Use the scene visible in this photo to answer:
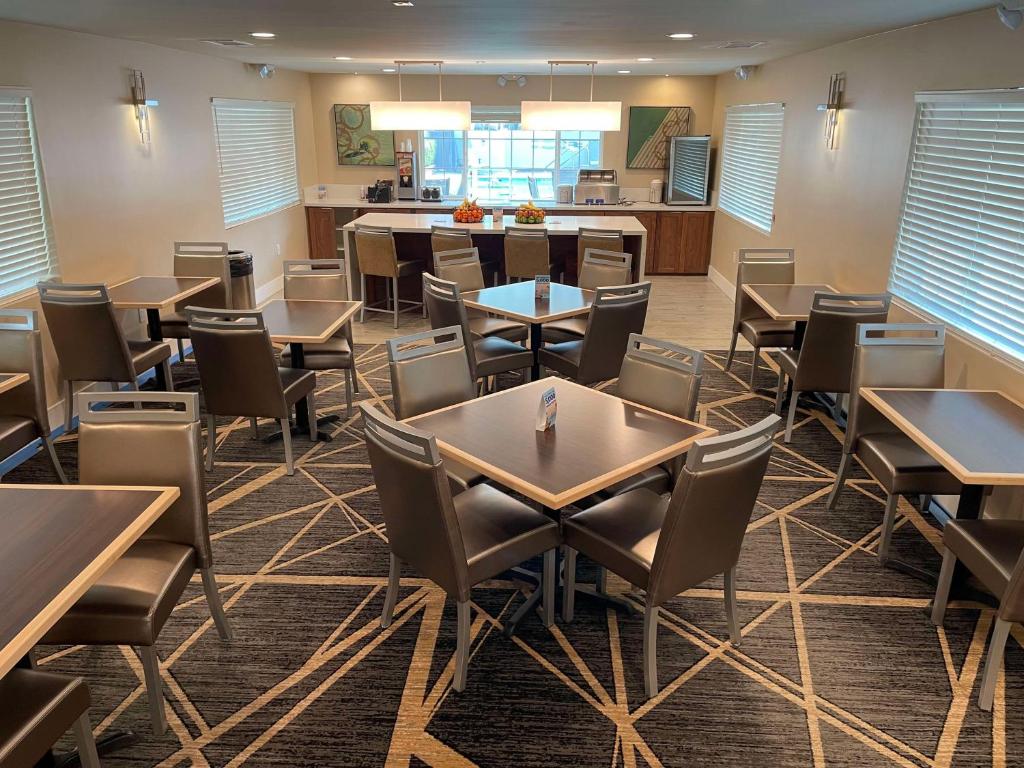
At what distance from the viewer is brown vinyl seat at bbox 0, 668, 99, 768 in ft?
5.84

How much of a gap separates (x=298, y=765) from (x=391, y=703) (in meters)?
0.37

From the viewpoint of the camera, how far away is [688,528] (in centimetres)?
249

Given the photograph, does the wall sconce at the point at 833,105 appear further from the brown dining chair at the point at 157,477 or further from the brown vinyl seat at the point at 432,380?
the brown dining chair at the point at 157,477

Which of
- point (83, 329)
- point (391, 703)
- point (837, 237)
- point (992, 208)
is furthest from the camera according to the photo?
point (837, 237)

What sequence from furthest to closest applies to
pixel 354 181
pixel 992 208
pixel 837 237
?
pixel 354 181
pixel 837 237
pixel 992 208

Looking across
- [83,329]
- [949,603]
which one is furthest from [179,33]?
[949,603]

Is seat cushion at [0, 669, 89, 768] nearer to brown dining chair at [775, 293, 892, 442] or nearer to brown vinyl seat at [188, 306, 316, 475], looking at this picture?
brown vinyl seat at [188, 306, 316, 475]

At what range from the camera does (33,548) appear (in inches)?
83.5

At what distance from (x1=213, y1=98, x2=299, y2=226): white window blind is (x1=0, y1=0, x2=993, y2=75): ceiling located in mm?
1035

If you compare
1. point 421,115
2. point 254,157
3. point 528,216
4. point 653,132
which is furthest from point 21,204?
point 653,132

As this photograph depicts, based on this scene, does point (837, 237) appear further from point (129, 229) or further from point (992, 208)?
point (129, 229)

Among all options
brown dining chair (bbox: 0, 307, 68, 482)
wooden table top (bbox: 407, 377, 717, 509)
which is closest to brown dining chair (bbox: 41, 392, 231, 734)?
wooden table top (bbox: 407, 377, 717, 509)

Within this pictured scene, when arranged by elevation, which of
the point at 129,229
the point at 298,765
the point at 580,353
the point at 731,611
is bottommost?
the point at 298,765

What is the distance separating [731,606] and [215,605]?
199 centimetres
